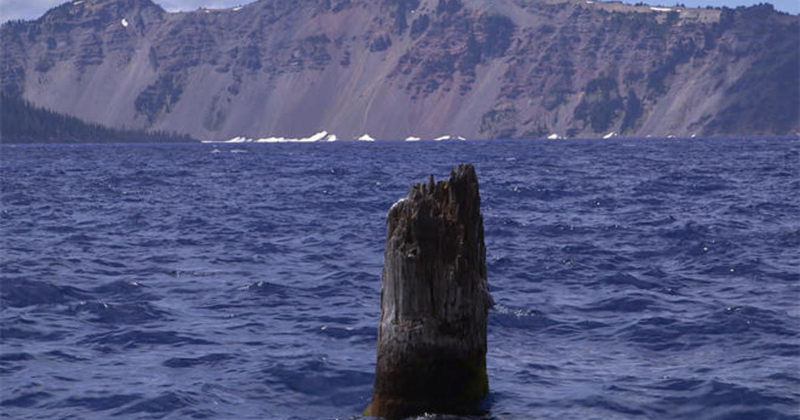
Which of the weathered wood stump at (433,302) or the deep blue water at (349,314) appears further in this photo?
the deep blue water at (349,314)

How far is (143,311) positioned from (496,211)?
2548 cm

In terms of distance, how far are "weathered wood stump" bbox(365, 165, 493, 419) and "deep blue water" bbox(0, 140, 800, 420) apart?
1564 mm

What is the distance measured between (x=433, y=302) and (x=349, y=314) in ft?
29.2

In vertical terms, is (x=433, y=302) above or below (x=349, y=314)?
above

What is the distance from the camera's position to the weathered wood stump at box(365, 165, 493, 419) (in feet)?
34.9

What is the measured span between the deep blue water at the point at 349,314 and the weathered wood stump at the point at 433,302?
1.56 m

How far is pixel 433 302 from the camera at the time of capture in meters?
10.7

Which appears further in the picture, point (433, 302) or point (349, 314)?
point (349, 314)

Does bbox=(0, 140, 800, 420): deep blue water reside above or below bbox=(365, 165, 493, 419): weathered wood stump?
below

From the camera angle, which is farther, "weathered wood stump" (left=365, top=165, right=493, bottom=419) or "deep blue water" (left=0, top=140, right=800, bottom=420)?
"deep blue water" (left=0, top=140, right=800, bottom=420)

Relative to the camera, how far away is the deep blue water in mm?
13422

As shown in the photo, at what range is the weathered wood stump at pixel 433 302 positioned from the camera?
10.6m

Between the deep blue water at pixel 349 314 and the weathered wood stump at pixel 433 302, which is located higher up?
the weathered wood stump at pixel 433 302

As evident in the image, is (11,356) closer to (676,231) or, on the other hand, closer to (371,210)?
(676,231)
